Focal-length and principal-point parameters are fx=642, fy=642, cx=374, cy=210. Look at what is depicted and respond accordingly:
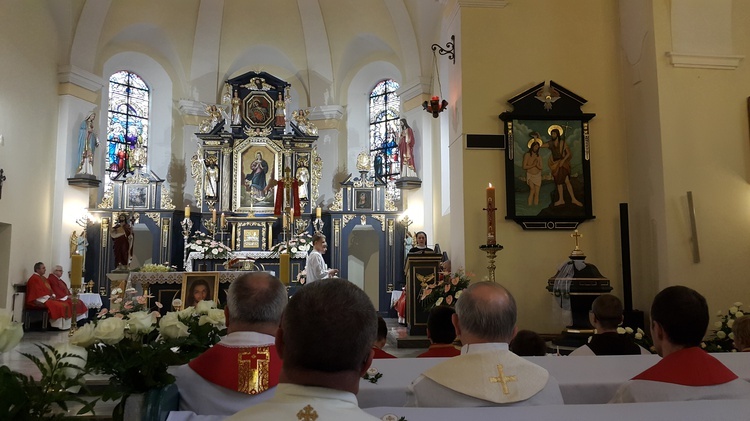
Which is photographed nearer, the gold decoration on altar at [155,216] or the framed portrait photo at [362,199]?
the gold decoration on altar at [155,216]

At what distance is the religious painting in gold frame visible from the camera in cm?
1606

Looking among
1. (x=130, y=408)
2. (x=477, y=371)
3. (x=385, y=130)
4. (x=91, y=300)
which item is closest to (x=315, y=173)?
(x=385, y=130)

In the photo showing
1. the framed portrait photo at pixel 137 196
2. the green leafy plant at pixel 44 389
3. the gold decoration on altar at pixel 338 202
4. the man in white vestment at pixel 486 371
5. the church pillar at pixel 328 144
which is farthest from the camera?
the church pillar at pixel 328 144

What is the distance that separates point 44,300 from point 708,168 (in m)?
11.9

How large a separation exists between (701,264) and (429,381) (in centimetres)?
709

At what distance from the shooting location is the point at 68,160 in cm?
1459

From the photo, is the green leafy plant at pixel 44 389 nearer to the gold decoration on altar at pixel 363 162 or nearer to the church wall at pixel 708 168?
the church wall at pixel 708 168

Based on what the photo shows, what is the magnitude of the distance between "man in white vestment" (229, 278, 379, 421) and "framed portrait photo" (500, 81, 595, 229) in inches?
304

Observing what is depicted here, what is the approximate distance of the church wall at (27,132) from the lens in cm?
1213

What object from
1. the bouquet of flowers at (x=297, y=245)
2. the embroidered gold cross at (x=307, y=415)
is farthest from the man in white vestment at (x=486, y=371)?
the bouquet of flowers at (x=297, y=245)

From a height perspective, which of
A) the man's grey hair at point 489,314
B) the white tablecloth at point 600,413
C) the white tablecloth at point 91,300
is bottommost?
the white tablecloth at point 91,300

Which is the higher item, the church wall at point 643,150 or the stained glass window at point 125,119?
the stained glass window at point 125,119

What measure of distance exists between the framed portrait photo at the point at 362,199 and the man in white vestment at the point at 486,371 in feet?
43.2

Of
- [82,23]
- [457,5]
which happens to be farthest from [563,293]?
[82,23]
